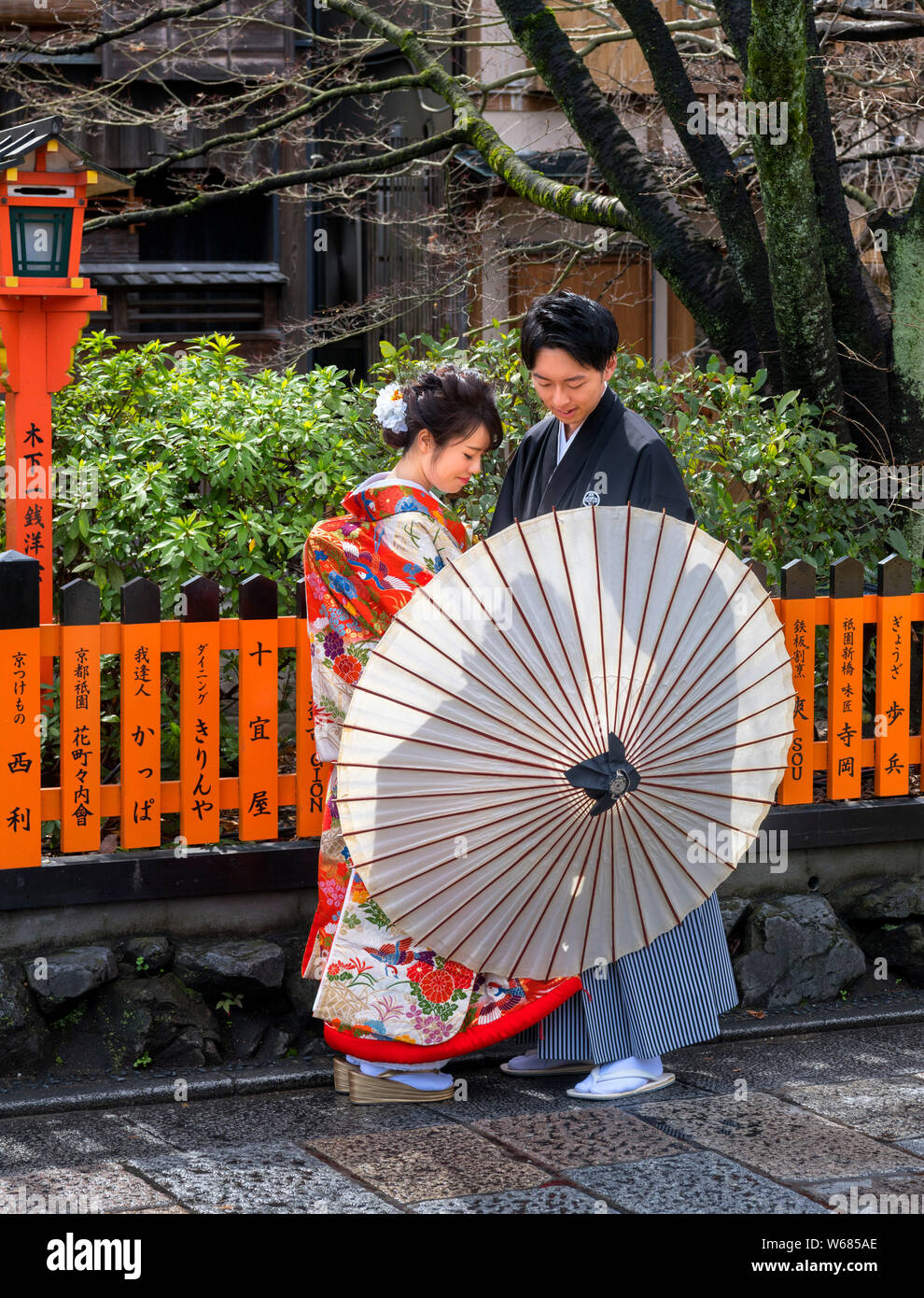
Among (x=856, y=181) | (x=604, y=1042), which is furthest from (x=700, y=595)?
(x=856, y=181)

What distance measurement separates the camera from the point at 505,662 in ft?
11.2

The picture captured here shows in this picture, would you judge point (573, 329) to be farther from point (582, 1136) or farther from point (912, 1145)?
point (912, 1145)

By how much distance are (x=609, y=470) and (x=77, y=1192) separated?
223cm

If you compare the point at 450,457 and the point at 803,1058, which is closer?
the point at 450,457

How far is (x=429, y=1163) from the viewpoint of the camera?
3564 millimetres

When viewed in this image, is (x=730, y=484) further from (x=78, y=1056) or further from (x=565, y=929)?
(x=78, y=1056)

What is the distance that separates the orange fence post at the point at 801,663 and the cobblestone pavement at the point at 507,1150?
1.05 m

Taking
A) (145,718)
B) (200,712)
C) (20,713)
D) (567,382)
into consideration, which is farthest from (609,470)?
(20,713)

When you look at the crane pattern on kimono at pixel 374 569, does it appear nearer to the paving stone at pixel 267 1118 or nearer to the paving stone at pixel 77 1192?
the paving stone at pixel 267 1118

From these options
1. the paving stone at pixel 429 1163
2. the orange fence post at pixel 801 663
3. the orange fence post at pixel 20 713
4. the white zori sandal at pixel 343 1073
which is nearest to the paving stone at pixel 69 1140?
the paving stone at pixel 429 1163

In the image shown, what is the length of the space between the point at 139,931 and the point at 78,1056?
385 mm

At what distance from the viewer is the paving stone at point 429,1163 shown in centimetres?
343

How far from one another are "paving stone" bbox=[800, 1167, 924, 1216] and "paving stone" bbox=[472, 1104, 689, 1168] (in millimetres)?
400

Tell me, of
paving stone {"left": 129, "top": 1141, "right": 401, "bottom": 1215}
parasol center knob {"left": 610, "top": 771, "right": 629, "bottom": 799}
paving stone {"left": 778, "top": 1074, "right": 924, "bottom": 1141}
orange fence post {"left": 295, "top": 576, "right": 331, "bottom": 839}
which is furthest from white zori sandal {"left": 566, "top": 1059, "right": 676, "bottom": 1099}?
orange fence post {"left": 295, "top": 576, "right": 331, "bottom": 839}
